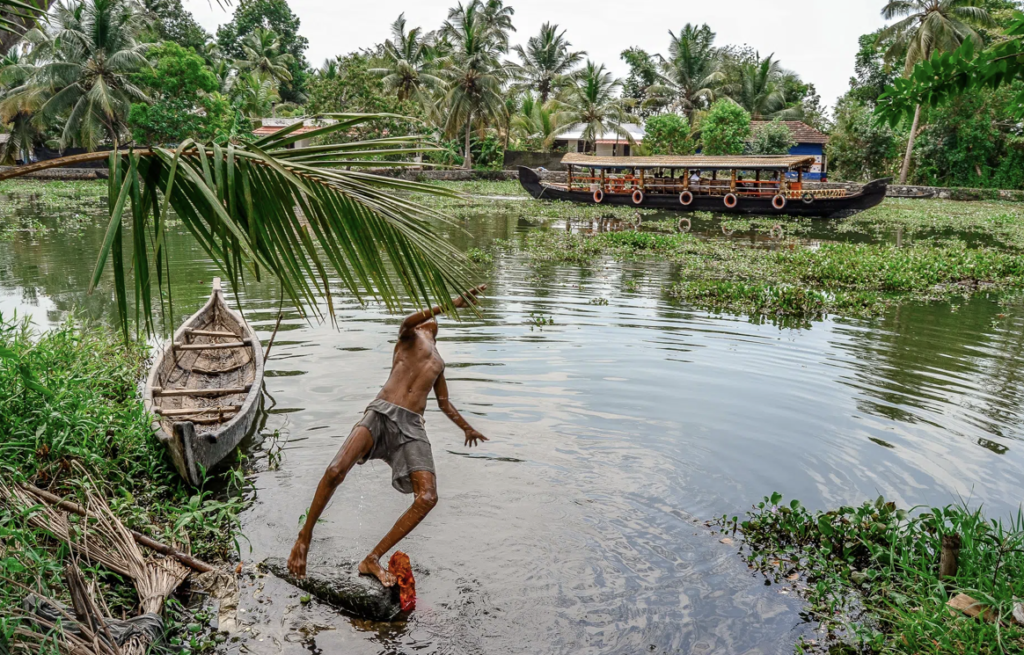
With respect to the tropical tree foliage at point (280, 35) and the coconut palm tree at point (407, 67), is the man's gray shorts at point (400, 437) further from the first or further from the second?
the tropical tree foliage at point (280, 35)

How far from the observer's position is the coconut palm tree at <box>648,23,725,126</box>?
43406 mm

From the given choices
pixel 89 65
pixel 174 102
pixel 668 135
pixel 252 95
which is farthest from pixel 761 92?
pixel 89 65

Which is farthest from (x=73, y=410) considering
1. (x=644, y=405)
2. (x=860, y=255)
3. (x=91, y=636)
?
(x=860, y=255)

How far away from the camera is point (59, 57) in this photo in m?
31.4

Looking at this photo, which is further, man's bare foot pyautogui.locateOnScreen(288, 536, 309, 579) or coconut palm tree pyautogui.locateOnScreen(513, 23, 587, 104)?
coconut palm tree pyautogui.locateOnScreen(513, 23, 587, 104)

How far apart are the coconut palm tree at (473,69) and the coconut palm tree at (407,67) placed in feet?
3.49

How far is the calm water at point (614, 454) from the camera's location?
4188 millimetres

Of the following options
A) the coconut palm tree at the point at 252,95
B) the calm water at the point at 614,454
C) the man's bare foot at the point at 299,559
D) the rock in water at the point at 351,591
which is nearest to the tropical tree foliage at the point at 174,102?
the coconut palm tree at the point at 252,95

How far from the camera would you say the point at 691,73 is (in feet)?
144

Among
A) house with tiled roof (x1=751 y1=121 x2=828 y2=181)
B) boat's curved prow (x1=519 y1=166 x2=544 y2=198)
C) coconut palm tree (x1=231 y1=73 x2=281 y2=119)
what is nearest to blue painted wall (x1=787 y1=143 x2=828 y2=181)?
house with tiled roof (x1=751 y1=121 x2=828 y2=181)

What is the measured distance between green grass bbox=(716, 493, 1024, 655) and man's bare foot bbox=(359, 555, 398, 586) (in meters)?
2.21

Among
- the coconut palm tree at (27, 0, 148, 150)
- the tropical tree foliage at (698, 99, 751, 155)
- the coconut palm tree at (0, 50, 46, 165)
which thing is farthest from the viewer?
the tropical tree foliage at (698, 99, 751, 155)

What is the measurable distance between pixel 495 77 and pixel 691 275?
92.0ft

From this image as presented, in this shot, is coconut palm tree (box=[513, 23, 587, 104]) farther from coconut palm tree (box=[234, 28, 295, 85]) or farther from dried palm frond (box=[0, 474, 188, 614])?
dried palm frond (box=[0, 474, 188, 614])
